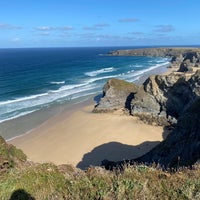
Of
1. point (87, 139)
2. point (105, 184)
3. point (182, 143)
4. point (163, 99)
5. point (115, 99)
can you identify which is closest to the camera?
point (105, 184)

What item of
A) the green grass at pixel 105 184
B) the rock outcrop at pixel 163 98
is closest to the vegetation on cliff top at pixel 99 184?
the green grass at pixel 105 184

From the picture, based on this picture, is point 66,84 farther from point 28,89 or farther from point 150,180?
point 150,180

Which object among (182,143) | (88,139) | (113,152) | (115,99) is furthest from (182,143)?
(115,99)

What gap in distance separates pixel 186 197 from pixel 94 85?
Answer: 5193 centimetres

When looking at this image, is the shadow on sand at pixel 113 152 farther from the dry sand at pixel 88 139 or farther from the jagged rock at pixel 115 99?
the jagged rock at pixel 115 99

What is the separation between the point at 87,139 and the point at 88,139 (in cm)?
10

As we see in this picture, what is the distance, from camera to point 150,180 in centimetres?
628

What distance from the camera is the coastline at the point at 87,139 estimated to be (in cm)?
2297

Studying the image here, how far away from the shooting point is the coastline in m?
23.0

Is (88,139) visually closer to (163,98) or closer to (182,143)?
(163,98)

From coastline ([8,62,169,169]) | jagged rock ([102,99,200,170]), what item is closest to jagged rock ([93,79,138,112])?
coastline ([8,62,169,169])

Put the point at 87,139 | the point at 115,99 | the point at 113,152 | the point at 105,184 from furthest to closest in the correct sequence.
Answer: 1. the point at 115,99
2. the point at 87,139
3. the point at 113,152
4. the point at 105,184

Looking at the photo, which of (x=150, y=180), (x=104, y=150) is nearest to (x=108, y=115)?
(x=104, y=150)

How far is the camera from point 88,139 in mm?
26859
